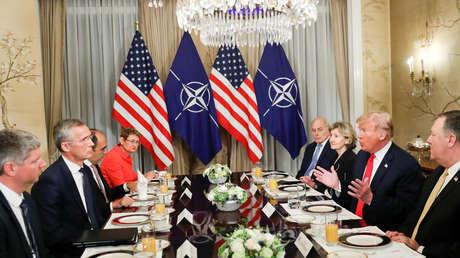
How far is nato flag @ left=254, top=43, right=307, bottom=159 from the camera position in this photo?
6.18 meters

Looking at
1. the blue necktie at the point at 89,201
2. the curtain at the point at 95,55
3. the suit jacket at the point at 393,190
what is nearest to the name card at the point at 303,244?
the suit jacket at the point at 393,190

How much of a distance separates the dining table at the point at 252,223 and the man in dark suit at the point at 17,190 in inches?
12.7

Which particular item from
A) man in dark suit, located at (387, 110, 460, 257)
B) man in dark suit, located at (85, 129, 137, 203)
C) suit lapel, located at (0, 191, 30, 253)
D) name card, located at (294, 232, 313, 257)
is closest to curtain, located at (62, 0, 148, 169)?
man in dark suit, located at (85, 129, 137, 203)

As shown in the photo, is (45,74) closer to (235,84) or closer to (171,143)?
(171,143)

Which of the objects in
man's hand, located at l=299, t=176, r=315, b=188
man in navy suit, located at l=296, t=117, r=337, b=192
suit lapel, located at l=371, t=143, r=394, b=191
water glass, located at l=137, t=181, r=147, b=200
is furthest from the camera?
man in navy suit, located at l=296, t=117, r=337, b=192

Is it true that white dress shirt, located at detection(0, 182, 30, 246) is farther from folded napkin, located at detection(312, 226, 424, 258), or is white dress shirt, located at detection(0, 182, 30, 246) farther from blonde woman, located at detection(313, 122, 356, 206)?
blonde woman, located at detection(313, 122, 356, 206)

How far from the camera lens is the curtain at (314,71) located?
21.4 ft

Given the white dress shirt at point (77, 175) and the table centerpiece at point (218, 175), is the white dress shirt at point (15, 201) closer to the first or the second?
the white dress shirt at point (77, 175)

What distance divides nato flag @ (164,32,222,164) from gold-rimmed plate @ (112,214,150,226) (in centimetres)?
305

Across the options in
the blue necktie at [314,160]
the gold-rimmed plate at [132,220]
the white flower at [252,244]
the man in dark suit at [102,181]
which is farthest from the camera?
the blue necktie at [314,160]

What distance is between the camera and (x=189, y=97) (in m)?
6.00

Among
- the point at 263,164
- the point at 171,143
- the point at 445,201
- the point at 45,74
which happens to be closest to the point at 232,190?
the point at 445,201

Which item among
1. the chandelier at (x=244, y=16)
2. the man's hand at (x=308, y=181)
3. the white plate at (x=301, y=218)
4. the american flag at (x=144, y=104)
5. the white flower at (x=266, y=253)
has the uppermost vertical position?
the chandelier at (x=244, y=16)

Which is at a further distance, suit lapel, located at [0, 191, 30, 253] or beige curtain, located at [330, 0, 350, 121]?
beige curtain, located at [330, 0, 350, 121]
